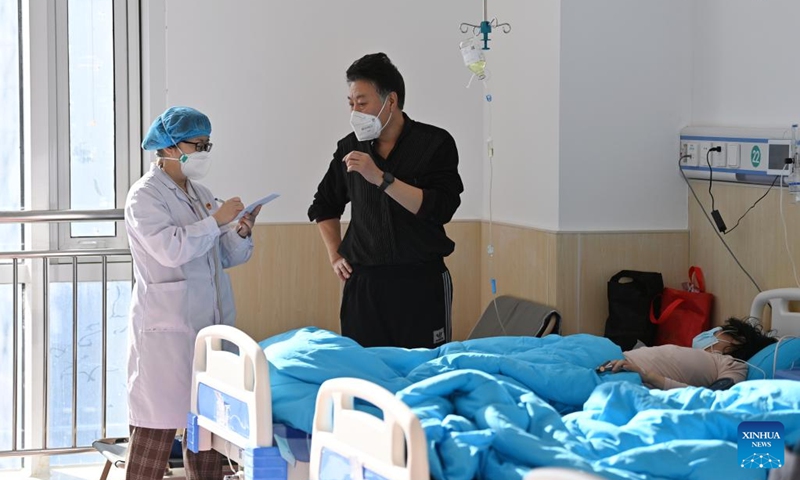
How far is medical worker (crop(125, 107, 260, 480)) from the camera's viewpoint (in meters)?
3.14

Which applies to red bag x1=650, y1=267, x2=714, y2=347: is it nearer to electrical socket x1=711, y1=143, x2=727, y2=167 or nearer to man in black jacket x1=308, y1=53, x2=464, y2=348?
electrical socket x1=711, y1=143, x2=727, y2=167

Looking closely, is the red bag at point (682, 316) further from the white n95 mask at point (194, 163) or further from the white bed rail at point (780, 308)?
the white n95 mask at point (194, 163)

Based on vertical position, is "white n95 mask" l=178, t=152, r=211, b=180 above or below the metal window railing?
above

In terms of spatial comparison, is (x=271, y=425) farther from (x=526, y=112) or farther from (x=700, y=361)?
(x=526, y=112)

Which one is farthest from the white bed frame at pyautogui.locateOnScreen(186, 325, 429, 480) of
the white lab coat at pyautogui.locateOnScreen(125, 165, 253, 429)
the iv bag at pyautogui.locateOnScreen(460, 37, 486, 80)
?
the iv bag at pyautogui.locateOnScreen(460, 37, 486, 80)

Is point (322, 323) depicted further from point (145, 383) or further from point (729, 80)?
point (729, 80)

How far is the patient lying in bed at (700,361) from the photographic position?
10.0 feet

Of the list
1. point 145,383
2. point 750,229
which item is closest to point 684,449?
point 145,383

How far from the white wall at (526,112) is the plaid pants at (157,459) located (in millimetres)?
1858

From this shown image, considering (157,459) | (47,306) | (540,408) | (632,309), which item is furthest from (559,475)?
(47,306)

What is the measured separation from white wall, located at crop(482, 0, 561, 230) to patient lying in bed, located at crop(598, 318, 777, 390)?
1179 millimetres

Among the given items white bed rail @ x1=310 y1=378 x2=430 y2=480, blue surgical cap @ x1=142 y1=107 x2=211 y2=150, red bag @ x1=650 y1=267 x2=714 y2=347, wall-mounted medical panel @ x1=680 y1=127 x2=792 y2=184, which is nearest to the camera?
white bed rail @ x1=310 y1=378 x2=430 y2=480

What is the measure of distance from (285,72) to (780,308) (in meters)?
2.43

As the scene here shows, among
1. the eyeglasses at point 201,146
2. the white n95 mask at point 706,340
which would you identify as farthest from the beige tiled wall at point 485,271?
the eyeglasses at point 201,146
